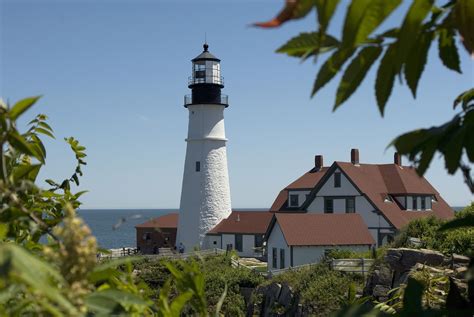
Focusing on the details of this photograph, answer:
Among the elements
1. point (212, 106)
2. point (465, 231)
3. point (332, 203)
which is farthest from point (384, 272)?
point (212, 106)

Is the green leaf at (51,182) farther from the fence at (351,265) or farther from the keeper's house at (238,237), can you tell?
the keeper's house at (238,237)

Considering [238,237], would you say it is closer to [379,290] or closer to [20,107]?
[379,290]

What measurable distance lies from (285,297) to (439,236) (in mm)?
5358

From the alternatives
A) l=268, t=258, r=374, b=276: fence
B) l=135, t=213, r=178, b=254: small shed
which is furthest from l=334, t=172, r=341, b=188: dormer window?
l=268, t=258, r=374, b=276: fence

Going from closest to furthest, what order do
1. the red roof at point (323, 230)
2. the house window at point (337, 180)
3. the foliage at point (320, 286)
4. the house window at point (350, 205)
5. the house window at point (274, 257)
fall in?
the foliage at point (320, 286) < the red roof at point (323, 230) < the house window at point (274, 257) < the house window at point (350, 205) < the house window at point (337, 180)

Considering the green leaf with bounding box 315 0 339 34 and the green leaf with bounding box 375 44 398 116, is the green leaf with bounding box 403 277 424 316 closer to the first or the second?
the green leaf with bounding box 375 44 398 116

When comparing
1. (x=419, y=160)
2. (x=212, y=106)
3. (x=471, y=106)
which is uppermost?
(x=212, y=106)

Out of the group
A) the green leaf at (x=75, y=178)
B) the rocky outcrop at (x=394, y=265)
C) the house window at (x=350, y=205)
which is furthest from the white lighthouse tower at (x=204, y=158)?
the green leaf at (x=75, y=178)

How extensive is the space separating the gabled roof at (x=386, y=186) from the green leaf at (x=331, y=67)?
120ft

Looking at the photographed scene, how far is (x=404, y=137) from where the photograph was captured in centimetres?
125

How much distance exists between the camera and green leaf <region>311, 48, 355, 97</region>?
111 cm

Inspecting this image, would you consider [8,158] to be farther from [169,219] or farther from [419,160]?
[169,219]

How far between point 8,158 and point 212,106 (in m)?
43.6

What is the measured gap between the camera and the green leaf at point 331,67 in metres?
1.11
